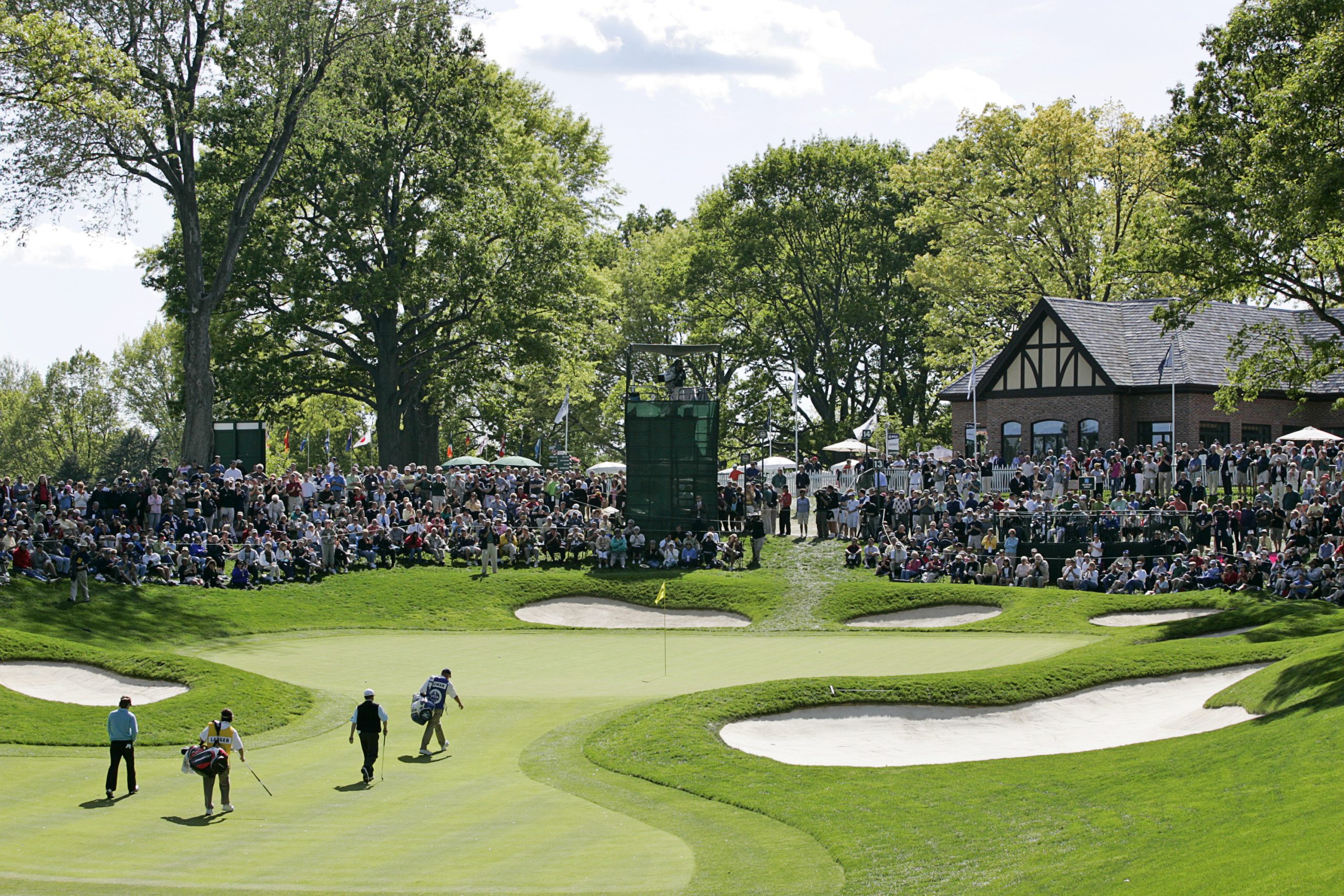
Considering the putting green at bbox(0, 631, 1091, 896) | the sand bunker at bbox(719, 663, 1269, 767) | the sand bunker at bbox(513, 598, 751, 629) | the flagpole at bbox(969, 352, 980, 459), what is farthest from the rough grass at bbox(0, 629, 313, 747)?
the flagpole at bbox(969, 352, 980, 459)

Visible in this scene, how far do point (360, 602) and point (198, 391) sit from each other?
1058 centimetres

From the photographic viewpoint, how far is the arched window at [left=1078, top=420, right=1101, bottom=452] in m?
53.1

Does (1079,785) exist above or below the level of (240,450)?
below

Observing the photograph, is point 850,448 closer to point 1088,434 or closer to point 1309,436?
point 1088,434

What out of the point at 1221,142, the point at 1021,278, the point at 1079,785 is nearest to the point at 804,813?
the point at 1079,785

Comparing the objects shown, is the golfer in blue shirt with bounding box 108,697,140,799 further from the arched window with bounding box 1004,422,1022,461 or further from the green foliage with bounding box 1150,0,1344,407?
the arched window with bounding box 1004,422,1022,461

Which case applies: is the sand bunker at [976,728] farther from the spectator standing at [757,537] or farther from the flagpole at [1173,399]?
the flagpole at [1173,399]

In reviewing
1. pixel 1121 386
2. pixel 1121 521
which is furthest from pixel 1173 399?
pixel 1121 521

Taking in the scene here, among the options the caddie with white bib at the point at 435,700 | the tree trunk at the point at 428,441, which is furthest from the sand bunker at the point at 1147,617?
the tree trunk at the point at 428,441

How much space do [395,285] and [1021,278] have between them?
1247 inches

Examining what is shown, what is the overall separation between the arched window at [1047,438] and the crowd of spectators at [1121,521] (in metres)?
7.25

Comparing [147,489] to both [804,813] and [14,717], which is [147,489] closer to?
[14,717]

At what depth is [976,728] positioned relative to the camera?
72.6 feet

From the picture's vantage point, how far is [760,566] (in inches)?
1687
